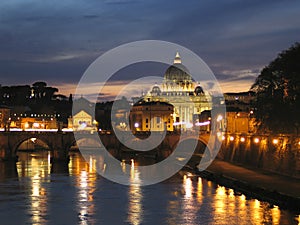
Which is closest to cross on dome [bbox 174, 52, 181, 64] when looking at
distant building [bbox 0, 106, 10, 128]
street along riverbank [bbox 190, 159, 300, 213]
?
distant building [bbox 0, 106, 10, 128]

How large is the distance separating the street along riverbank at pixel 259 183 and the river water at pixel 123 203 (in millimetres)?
553

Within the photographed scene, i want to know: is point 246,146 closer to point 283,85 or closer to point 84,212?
point 283,85

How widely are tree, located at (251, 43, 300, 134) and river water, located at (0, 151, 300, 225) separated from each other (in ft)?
19.4

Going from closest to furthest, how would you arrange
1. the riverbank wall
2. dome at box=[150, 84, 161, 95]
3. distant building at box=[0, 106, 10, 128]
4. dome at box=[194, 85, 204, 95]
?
the riverbank wall, distant building at box=[0, 106, 10, 128], dome at box=[194, 85, 204, 95], dome at box=[150, 84, 161, 95]

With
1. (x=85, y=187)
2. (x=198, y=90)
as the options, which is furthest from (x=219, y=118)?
(x=198, y=90)

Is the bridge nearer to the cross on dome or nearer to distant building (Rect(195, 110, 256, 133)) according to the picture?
distant building (Rect(195, 110, 256, 133))

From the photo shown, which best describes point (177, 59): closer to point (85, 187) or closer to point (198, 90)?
point (198, 90)

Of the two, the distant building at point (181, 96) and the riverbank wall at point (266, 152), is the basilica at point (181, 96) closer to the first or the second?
the distant building at point (181, 96)

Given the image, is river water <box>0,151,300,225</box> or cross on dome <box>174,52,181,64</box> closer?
river water <box>0,151,300,225</box>

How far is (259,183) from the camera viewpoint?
4012 centimetres

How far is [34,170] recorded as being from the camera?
186ft

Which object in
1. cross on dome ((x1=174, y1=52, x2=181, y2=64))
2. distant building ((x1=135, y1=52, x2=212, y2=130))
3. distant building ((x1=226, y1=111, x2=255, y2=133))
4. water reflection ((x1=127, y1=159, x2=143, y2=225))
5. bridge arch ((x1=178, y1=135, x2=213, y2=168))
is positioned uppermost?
cross on dome ((x1=174, y1=52, x2=181, y2=64))

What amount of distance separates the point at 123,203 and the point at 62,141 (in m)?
35.5

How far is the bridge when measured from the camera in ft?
229
